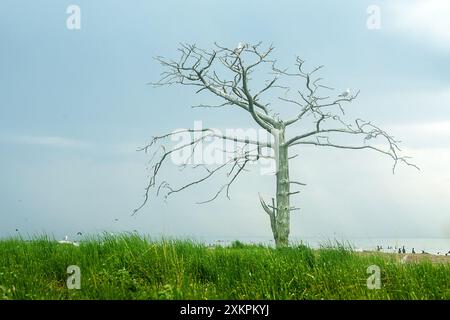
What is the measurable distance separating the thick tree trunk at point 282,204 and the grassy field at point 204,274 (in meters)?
2.17

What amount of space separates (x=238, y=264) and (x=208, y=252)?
2.78 feet

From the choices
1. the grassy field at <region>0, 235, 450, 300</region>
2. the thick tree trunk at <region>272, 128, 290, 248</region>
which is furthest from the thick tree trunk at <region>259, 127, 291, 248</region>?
the grassy field at <region>0, 235, 450, 300</region>

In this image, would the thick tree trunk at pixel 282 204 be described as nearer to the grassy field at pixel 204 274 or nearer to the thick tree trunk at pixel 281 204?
the thick tree trunk at pixel 281 204

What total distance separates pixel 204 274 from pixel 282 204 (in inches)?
145

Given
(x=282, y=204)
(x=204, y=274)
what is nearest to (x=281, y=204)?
(x=282, y=204)

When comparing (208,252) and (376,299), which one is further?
(208,252)

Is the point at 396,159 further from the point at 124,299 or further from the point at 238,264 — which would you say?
the point at 124,299

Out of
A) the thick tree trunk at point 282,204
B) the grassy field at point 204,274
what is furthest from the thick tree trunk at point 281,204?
the grassy field at point 204,274

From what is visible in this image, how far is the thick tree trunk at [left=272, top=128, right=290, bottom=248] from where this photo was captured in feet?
42.2

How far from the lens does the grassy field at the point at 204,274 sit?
8570mm

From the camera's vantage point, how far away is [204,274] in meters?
9.61
